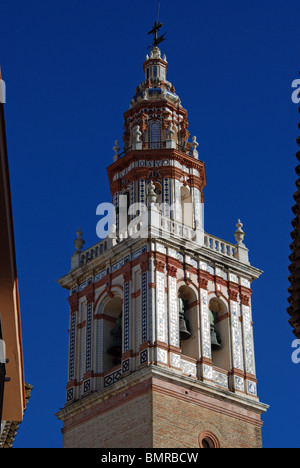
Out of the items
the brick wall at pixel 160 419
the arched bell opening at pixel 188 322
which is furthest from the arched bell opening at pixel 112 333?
the arched bell opening at pixel 188 322

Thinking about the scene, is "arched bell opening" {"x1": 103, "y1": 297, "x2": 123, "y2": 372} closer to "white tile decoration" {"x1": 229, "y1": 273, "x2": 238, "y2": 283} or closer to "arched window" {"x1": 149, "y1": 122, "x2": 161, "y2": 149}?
"white tile decoration" {"x1": 229, "y1": 273, "x2": 238, "y2": 283}

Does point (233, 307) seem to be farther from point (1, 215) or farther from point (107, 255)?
point (1, 215)

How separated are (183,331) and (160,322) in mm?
1187

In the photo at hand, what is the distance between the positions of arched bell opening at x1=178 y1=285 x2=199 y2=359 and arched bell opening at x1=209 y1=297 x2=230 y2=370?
0.88 metres

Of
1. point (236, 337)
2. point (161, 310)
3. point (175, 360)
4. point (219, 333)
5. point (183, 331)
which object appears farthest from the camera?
point (219, 333)

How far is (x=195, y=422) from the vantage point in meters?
30.0

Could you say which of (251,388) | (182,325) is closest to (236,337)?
(251,388)

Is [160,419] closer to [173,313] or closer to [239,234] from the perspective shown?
[173,313]

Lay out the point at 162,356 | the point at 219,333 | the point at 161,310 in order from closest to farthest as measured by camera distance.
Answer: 1. the point at 162,356
2. the point at 161,310
3. the point at 219,333

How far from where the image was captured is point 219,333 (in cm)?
3338

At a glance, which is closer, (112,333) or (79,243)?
(112,333)
